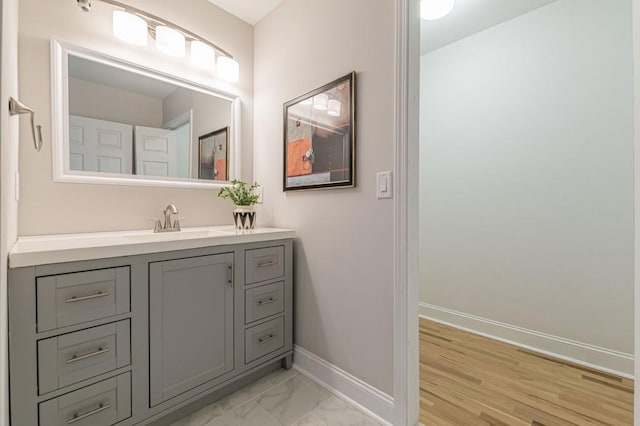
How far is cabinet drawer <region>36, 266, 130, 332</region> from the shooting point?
3.22 ft

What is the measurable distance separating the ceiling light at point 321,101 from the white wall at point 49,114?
81 cm

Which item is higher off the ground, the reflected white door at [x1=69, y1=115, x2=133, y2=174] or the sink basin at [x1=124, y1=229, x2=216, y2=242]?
the reflected white door at [x1=69, y1=115, x2=133, y2=174]

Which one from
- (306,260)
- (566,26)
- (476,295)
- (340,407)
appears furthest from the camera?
(476,295)

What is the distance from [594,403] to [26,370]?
2.57m

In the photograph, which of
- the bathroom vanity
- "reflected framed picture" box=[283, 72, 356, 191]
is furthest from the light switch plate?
the bathroom vanity

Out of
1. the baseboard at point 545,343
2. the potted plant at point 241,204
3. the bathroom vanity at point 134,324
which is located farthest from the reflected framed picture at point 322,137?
the baseboard at point 545,343

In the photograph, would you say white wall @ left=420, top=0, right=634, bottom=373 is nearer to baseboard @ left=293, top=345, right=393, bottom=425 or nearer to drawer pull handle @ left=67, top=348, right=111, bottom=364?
baseboard @ left=293, top=345, right=393, bottom=425

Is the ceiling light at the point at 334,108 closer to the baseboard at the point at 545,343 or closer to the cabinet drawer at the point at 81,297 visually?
the cabinet drawer at the point at 81,297

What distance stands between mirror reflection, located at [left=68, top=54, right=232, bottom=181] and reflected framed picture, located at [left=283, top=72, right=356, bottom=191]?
1.82ft

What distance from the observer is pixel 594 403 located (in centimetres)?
149

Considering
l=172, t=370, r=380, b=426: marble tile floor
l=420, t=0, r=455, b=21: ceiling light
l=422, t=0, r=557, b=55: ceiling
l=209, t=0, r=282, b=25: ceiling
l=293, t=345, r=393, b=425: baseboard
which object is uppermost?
l=422, t=0, r=557, b=55: ceiling

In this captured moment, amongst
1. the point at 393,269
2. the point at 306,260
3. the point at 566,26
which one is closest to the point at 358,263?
the point at 393,269

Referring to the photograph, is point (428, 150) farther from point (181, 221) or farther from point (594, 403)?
point (181, 221)

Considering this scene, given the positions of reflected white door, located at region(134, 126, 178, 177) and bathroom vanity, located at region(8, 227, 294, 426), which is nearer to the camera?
bathroom vanity, located at region(8, 227, 294, 426)
